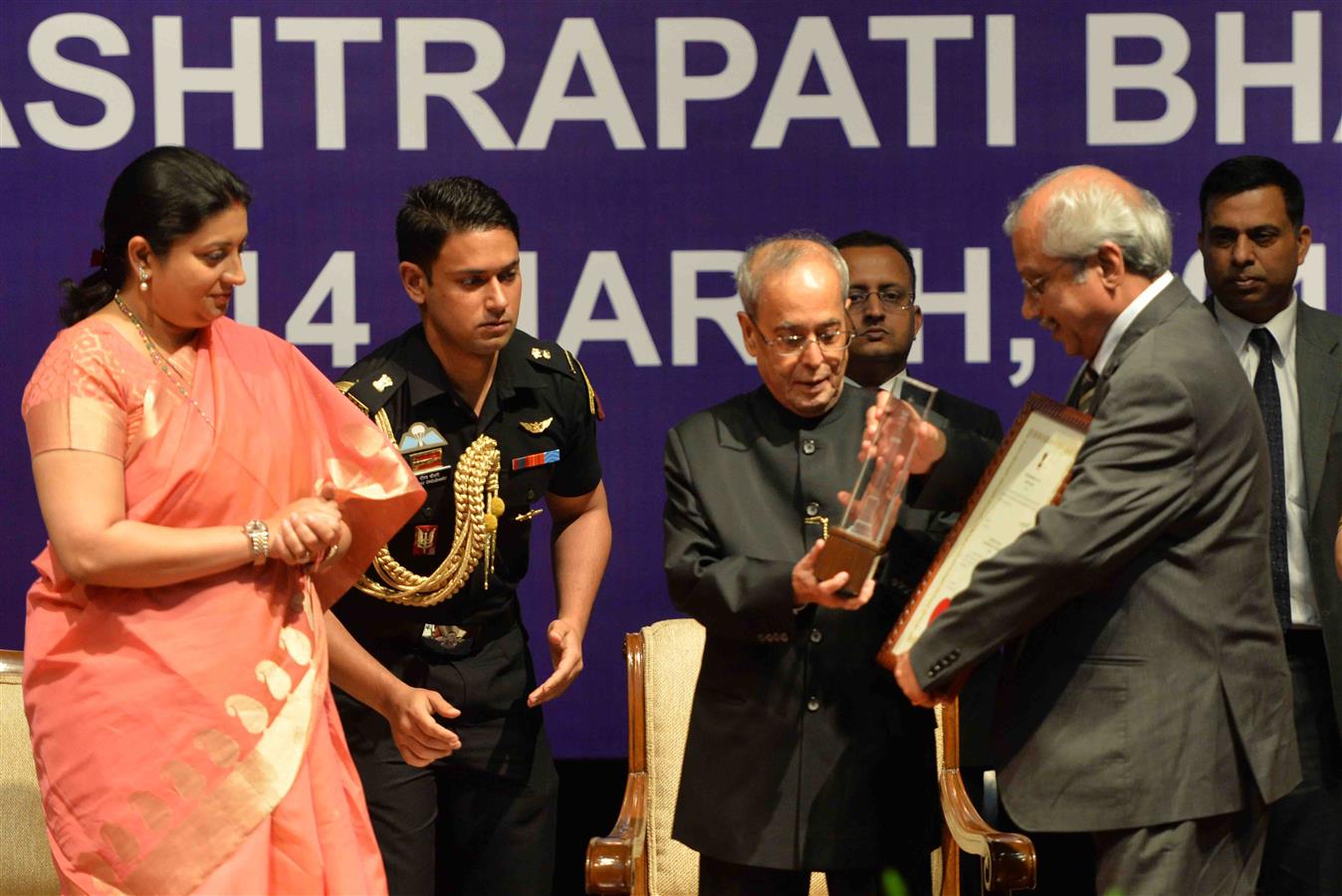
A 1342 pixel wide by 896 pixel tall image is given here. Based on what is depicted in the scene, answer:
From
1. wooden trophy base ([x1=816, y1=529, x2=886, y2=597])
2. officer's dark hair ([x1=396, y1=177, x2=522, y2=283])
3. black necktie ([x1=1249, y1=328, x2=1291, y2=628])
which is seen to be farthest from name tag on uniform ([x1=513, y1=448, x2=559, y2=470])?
black necktie ([x1=1249, y1=328, x2=1291, y2=628])

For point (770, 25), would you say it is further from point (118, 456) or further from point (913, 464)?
point (118, 456)

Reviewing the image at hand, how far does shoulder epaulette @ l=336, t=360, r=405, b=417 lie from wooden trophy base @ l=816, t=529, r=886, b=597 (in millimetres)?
962

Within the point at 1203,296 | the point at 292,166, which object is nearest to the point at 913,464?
the point at 1203,296

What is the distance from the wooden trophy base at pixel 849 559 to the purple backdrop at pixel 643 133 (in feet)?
5.23

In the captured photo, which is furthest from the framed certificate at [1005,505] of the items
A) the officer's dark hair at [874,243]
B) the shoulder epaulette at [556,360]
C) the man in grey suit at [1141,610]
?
the officer's dark hair at [874,243]

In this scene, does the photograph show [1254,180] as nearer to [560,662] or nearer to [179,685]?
[560,662]

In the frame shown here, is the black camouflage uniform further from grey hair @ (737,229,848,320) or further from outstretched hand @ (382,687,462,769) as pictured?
grey hair @ (737,229,848,320)

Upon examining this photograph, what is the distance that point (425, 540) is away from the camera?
3.03 metres

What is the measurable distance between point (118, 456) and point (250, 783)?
1.70 feet

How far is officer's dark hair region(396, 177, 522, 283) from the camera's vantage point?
3.04 m

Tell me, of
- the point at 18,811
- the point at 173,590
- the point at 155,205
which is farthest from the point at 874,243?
the point at 18,811

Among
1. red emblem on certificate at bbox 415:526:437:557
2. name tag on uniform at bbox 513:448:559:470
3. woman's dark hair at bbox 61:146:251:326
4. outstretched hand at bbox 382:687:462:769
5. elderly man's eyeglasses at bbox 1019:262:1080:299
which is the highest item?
woman's dark hair at bbox 61:146:251:326

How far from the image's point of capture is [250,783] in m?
2.48

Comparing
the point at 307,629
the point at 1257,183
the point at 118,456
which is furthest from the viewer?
the point at 1257,183
